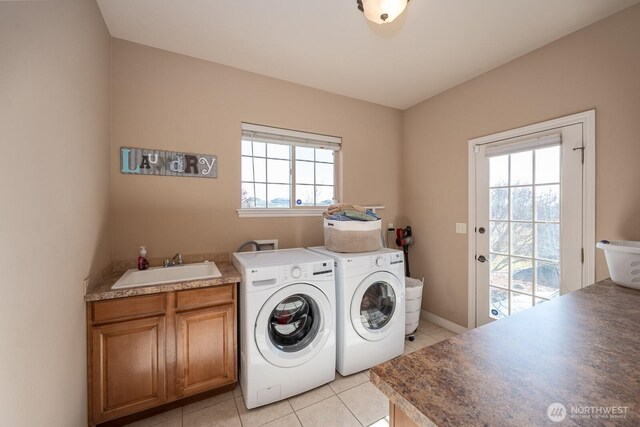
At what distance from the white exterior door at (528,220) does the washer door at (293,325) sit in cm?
167

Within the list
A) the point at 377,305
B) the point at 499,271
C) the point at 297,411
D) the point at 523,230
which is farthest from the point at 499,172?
the point at 297,411

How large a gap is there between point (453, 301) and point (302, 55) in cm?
284

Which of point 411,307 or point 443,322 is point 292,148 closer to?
point 411,307

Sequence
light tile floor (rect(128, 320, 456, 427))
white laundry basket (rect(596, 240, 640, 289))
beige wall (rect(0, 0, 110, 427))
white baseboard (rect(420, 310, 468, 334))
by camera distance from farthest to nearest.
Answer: white baseboard (rect(420, 310, 468, 334)) → light tile floor (rect(128, 320, 456, 427)) → white laundry basket (rect(596, 240, 640, 289)) → beige wall (rect(0, 0, 110, 427))

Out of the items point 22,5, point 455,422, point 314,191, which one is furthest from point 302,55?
point 455,422

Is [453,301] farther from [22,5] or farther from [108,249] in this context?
[22,5]

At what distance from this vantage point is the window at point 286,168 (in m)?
2.52

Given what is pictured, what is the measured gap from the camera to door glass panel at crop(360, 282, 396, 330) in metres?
2.15

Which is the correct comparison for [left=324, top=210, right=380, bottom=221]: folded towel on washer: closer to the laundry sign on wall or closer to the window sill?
the window sill

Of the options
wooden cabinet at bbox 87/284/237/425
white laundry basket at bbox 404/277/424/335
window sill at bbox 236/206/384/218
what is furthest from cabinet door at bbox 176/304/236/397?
white laundry basket at bbox 404/277/424/335

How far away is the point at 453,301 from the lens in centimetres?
276

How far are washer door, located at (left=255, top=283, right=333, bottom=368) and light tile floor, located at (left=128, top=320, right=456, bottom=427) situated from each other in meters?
0.28

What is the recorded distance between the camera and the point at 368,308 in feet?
7.18

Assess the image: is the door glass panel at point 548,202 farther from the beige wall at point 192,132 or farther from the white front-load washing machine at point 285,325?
the beige wall at point 192,132
